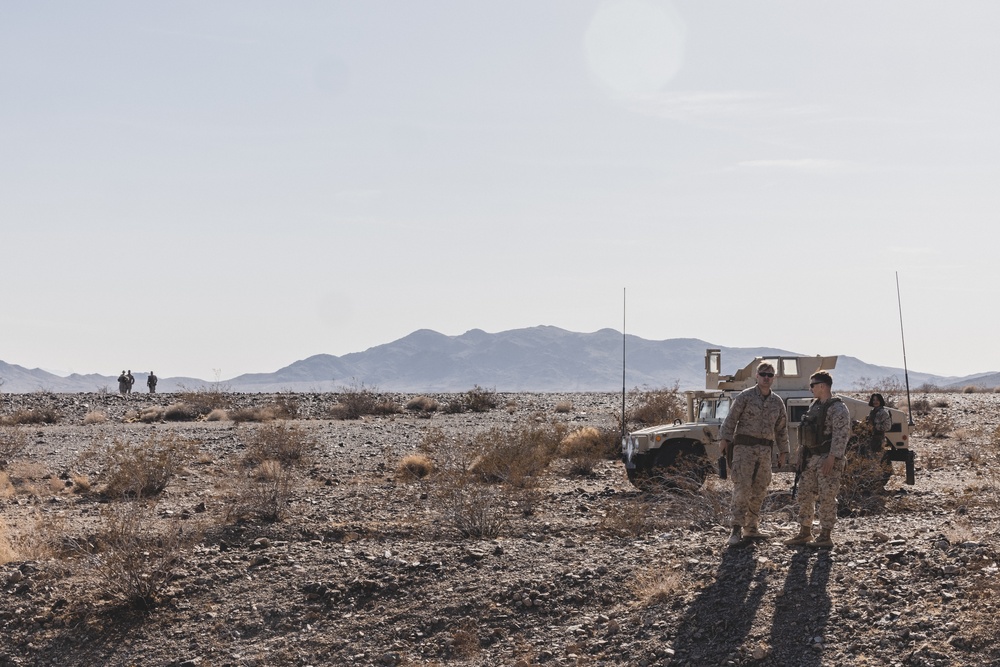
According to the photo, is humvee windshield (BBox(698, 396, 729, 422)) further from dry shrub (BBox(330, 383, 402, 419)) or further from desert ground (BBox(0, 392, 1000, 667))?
dry shrub (BBox(330, 383, 402, 419))

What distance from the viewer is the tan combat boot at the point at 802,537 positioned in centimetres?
989

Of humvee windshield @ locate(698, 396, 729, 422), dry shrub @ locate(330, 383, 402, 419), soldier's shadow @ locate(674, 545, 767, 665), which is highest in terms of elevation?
dry shrub @ locate(330, 383, 402, 419)

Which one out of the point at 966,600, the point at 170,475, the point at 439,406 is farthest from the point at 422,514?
the point at 439,406

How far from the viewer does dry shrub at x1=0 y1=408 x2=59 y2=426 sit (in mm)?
35125

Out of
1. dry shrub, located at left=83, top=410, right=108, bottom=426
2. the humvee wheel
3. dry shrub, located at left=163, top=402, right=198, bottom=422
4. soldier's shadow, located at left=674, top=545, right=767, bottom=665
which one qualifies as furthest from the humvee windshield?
dry shrub, located at left=163, top=402, right=198, bottom=422

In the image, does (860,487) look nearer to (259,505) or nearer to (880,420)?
(880,420)

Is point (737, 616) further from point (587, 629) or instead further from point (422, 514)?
point (422, 514)

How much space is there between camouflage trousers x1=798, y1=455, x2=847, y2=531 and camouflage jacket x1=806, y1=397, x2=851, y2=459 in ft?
0.52

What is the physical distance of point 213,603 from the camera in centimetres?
1039

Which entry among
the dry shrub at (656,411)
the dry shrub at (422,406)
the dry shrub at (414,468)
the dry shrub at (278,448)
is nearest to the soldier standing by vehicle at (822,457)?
the dry shrub at (414,468)

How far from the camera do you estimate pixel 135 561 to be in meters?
10.3

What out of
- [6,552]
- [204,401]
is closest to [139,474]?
[6,552]

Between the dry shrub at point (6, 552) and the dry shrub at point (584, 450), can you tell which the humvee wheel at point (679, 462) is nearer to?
the dry shrub at point (584, 450)

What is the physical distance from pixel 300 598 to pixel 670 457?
7443 millimetres
